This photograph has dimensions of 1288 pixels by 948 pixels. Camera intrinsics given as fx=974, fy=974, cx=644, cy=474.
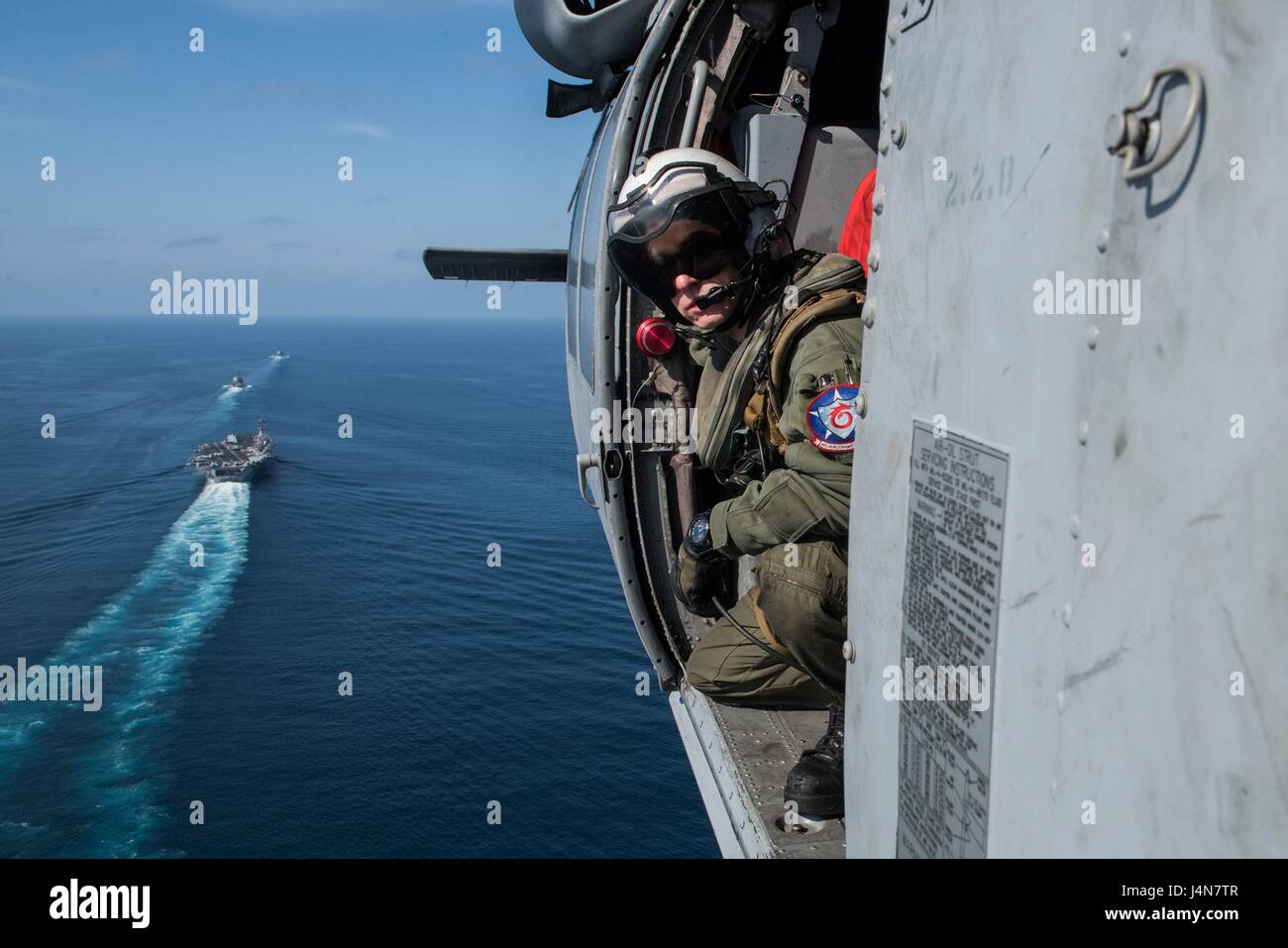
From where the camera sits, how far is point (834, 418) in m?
2.82

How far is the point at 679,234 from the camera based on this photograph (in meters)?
3.56

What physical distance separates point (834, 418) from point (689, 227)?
Answer: 1118 millimetres

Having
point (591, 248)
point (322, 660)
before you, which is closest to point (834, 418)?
point (591, 248)

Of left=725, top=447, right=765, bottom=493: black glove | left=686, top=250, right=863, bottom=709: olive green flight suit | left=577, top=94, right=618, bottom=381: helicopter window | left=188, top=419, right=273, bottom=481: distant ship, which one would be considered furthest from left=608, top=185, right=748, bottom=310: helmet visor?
left=188, top=419, right=273, bottom=481: distant ship

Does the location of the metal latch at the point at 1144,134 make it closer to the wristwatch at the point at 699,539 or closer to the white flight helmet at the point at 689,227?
the white flight helmet at the point at 689,227

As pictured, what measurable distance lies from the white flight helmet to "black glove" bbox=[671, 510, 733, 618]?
0.82 metres

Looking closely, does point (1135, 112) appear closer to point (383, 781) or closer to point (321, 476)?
point (383, 781)

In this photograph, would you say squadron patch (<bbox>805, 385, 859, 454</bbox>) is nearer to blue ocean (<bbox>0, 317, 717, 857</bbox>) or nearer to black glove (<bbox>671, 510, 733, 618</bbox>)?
black glove (<bbox>671, 510, 733, 618</bbox>)

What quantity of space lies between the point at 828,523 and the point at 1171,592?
1.68 meters

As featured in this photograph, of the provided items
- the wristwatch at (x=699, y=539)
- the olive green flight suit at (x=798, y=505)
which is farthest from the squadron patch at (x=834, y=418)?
the wristwatch at (x=699, y=539)

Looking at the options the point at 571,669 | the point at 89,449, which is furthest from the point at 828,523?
the point at 89,449

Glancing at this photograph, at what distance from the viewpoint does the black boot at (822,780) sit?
151 inches

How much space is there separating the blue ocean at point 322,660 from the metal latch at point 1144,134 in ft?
95.4

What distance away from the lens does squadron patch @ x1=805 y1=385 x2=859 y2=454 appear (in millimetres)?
2805
